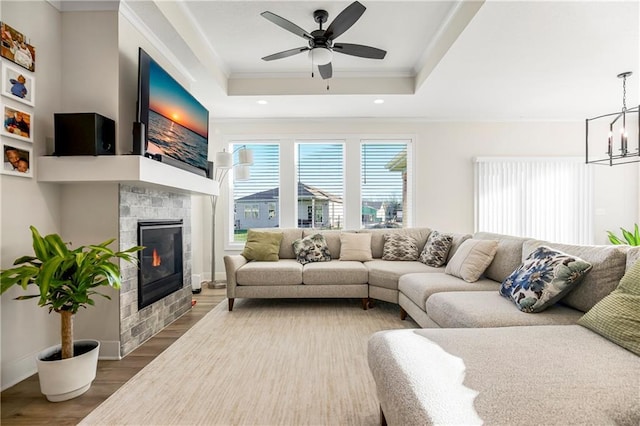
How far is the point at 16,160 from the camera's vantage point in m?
2.02

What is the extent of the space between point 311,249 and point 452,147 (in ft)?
9.76

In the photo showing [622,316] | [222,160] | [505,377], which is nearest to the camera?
[505,377]

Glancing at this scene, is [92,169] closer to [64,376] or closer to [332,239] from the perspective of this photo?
[64,376]

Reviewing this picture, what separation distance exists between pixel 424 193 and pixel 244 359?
387 centimetres

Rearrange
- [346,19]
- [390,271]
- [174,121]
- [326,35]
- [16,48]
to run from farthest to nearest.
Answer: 1. [390,271]
2. [174,121]
3. [326,35]
4. [346,19]
5. [16,48]

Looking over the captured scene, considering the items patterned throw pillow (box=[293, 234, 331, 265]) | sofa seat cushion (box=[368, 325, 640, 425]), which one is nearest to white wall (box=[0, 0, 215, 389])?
patterned throw pillow (box=[293, 234, 331, 265])

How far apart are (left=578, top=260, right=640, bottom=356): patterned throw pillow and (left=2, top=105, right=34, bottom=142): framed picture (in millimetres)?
3409

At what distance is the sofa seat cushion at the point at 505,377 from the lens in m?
0.92

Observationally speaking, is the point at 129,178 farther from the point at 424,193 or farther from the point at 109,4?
the point at 424,193

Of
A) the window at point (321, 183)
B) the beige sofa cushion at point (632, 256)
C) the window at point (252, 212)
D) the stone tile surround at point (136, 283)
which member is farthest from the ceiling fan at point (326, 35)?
the window at point (252, 212)

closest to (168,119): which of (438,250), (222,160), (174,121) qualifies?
(174,121)

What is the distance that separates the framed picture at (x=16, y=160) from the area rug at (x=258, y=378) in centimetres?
151

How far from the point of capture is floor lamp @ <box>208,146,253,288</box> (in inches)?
174

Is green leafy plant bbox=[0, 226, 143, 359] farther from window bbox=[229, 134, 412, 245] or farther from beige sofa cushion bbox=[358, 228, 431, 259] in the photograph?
window bbox=[229, 134, 412, 245]
